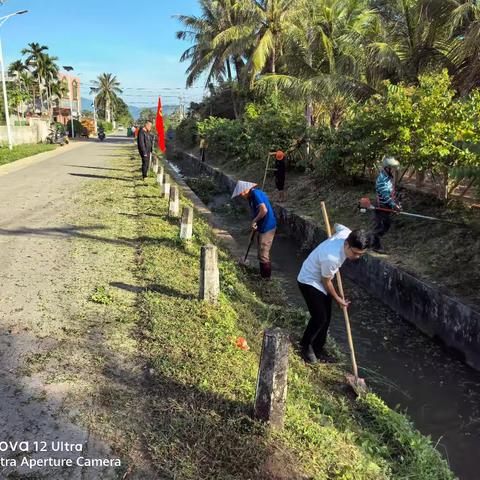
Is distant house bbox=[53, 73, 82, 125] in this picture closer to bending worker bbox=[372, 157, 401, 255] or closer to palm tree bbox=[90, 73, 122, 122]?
palm tree bbox=[90, 73, 122, 122]

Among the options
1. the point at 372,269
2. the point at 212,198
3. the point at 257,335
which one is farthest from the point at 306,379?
the point at 212,198

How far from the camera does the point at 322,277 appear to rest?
14.8 feet

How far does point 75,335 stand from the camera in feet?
14.2

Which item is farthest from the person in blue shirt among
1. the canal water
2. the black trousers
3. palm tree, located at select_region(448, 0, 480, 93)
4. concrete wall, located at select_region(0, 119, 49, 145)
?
concrete wall, located at select_region(0, 119, 49, 145)

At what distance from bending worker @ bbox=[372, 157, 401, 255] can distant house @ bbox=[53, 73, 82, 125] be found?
66.2 m

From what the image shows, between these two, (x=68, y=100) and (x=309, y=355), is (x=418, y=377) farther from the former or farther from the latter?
(x=68, y=100)

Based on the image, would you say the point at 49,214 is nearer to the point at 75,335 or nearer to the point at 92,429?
the point at 75,335

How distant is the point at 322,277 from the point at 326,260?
0.73 feet

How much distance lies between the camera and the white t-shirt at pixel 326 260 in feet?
14.3

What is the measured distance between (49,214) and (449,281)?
25.3ft

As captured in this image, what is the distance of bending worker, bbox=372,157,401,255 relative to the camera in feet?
26.1

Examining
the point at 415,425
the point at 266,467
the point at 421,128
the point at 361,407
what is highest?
the point at 421,128

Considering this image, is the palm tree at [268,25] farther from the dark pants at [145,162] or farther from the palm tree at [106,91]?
the palm tree at [106,91]

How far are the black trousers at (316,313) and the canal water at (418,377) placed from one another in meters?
0.75
